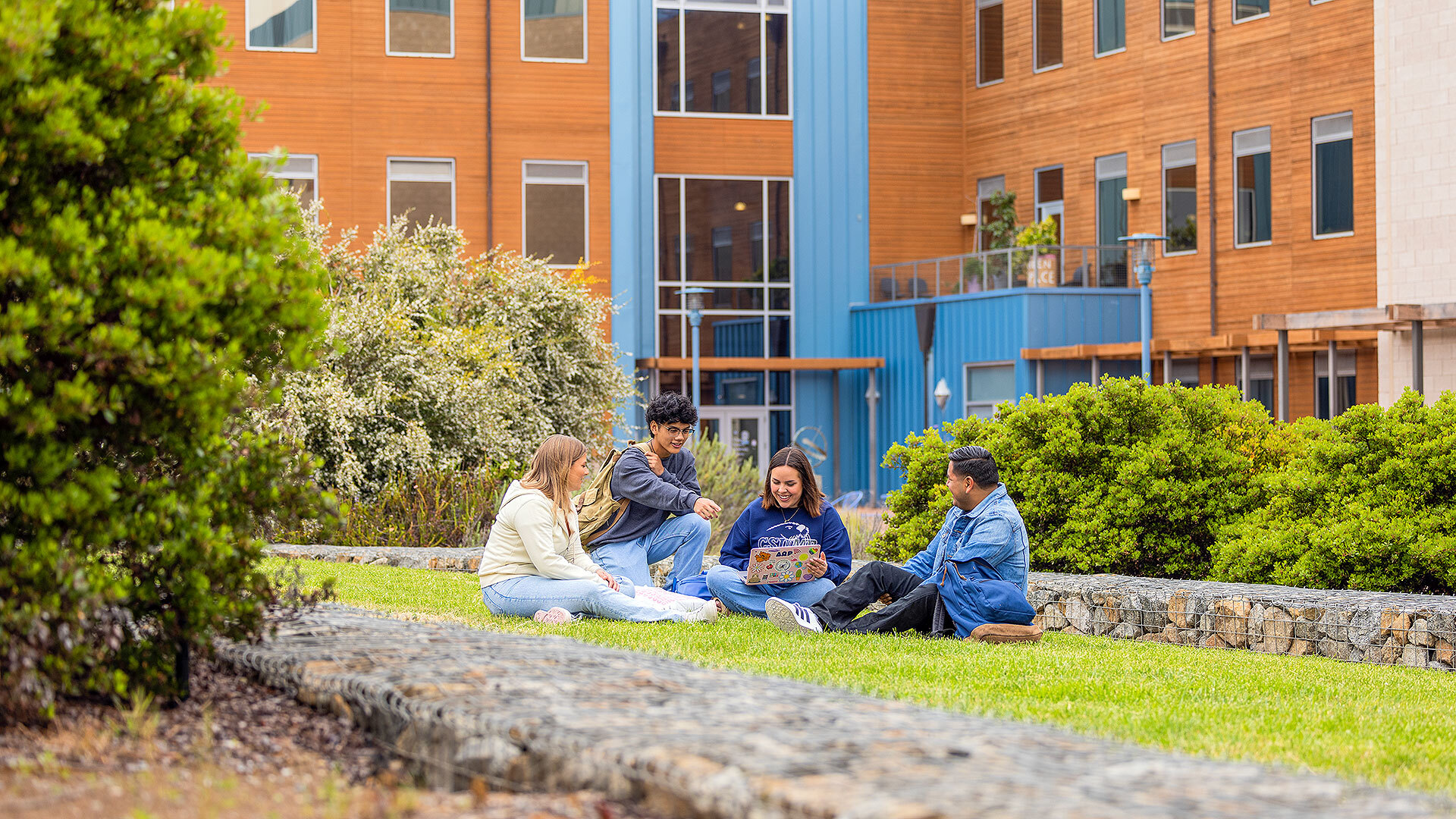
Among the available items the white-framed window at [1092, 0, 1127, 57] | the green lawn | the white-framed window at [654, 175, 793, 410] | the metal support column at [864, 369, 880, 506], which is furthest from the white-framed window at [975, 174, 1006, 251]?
the green lawn

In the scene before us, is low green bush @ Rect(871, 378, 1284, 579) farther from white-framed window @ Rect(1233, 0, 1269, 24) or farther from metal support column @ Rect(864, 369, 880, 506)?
metal support column @ Rect(864, 369, 880, 506)

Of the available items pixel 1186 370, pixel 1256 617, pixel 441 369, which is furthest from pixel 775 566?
pixel 1186 370

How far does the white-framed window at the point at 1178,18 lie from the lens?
89.6ft

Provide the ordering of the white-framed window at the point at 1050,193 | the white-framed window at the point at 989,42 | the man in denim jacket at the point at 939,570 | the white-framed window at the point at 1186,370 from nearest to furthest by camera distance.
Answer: the man in denim jacket at the point at 939,570 < the white-framed window at the point at 1186,370 < the white-framed window at the point at 1050,193 < the white-framed window at the point at 989,42

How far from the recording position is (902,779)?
11.3 feet

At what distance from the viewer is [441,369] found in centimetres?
1759

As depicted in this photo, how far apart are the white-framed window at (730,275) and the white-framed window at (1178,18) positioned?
7.94m

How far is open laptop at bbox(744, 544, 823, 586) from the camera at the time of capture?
8.92m

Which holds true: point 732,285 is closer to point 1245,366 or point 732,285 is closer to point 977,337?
point 977,337

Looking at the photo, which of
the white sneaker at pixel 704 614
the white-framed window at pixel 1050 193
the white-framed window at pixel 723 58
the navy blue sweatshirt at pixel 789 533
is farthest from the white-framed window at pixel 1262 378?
the white sneaker at pixel 704 614

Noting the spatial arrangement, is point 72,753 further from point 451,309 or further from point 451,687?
point 451,309

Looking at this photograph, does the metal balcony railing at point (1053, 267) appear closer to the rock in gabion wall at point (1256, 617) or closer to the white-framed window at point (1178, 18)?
the white-framed window at point (1178, 18)

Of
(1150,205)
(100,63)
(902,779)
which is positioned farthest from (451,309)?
(902,779)

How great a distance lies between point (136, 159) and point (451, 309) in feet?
51.2
